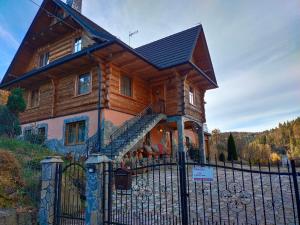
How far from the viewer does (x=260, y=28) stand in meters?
11.3

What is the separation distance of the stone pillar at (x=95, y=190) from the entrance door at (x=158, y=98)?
9890 mm

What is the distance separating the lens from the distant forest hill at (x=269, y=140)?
2745 cm

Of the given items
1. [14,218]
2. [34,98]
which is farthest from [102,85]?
[14,218]

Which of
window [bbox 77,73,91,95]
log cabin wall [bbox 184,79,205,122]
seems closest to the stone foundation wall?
window [bbox 77,73,91,95]

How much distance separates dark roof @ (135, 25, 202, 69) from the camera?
1433cm

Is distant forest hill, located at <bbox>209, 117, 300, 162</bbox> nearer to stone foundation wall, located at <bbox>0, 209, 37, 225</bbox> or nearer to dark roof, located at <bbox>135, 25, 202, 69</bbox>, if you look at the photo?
dark roof, located at <bbox>135, 25, 202, 69</bbox>

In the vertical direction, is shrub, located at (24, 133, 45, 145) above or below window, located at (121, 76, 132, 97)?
below

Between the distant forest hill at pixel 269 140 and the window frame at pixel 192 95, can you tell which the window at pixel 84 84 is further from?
the distant forest hill at pixel 269 140

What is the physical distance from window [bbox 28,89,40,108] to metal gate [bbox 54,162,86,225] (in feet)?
36.5

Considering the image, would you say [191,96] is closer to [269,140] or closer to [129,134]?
[129,134]

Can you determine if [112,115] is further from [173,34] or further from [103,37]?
[173,34]

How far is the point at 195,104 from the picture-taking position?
17391mm

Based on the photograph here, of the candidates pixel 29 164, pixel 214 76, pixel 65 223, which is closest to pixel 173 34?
pixel 214 76

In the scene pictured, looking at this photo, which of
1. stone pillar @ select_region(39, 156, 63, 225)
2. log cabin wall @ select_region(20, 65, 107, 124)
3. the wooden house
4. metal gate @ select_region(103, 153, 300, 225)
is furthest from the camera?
log cabin wall @ select_region(20, 65, 107, 124)
